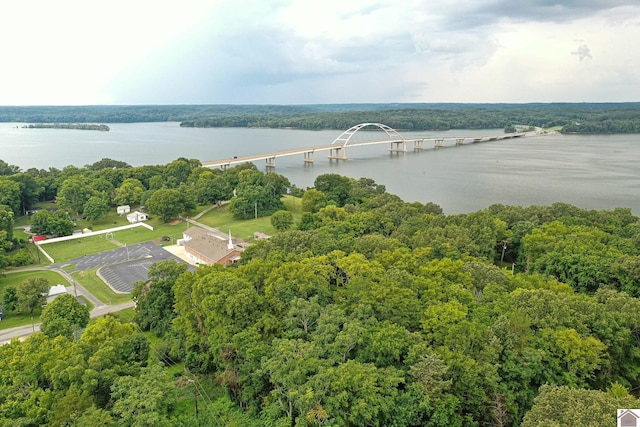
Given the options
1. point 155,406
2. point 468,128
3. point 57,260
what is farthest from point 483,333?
point 468,128

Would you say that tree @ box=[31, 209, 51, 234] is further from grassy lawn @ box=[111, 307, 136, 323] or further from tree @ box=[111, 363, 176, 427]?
tree @ box=[111, 363, 176, 427]

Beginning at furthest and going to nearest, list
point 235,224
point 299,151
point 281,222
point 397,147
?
point 397,147 → point 299,151 → point 235,224 → point 281,222

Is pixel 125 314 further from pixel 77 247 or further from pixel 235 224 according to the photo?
pixel 235 224

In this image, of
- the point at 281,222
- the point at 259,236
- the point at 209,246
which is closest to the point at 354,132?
the point at 281,222

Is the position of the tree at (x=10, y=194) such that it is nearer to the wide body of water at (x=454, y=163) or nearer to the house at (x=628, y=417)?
the wide body of water at (x=454, y=163)

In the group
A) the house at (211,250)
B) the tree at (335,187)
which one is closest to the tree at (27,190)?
the house at (211,250)

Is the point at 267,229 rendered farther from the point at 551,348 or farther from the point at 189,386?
the point at 551,348

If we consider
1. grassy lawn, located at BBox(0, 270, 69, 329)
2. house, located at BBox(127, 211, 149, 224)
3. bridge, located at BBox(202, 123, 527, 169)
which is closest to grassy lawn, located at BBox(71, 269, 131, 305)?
grassy lawn, located at BBox(0, 270, 69, 329)
